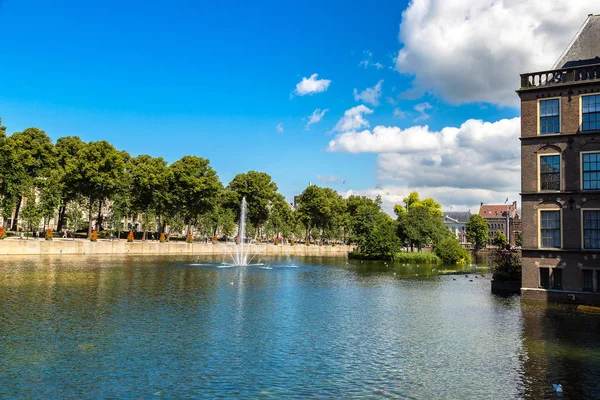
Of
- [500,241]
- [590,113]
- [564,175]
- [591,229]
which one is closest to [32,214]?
[500,241]

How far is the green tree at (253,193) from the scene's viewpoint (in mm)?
133125

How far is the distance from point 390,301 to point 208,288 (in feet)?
49.2

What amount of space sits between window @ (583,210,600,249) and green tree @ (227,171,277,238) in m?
104

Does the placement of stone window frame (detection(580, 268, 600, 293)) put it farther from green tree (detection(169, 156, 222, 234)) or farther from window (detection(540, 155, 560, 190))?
green tree (detection(169, 156, 222, 234))

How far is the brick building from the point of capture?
33.3 metres

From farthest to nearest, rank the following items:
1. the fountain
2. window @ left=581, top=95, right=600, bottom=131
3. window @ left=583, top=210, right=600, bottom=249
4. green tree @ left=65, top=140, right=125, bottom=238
Answer: green tree @ left=65, top=140, right=125, bottom=238 < the fountain < window @ left=581, top=95, right=600, bottom=131 < window @ left=583, top=210, right=600, bottom=249

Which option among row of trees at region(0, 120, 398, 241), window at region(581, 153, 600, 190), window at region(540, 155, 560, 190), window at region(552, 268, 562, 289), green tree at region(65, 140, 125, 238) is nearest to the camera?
window at region(581, 153, 600, 190)

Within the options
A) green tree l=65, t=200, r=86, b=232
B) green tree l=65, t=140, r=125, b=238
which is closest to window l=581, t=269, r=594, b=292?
green tree l=65, t=140, r=125, b=238

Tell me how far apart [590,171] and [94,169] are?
76.6 m

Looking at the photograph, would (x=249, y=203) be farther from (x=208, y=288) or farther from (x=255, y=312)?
(x=255, y=312)

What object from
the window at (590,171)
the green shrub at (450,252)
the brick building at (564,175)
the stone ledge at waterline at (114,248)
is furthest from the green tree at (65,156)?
the window at (590,171)

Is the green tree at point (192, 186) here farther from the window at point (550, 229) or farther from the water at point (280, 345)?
the window at point (550, 229)

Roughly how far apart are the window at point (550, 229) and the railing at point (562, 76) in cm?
931

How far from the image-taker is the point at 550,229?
34.8 m
